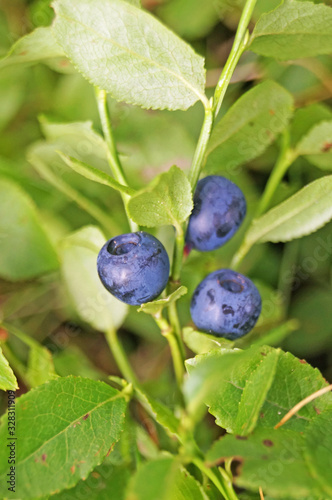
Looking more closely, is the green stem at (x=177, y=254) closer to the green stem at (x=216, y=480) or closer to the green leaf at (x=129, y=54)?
the green leaf at (x=129, y=54)

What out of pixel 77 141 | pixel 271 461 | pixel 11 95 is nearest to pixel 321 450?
pixel 271 461

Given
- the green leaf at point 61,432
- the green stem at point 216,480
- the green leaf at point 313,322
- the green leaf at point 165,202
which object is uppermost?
the green leaf at point 165,202

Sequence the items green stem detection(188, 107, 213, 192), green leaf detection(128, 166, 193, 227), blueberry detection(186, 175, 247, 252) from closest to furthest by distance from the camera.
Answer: green leaf detection(128, 166, 193, 227) → green stem detection(188, 107, 213, 192) → blueberry detection(186, 175, 247, 252)

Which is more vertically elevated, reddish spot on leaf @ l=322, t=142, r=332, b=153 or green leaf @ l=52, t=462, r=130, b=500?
reddish spot on leaf @ l=322, t=142, r=332, b=153

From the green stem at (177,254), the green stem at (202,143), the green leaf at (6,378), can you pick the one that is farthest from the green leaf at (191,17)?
the green leaf at (6,378)

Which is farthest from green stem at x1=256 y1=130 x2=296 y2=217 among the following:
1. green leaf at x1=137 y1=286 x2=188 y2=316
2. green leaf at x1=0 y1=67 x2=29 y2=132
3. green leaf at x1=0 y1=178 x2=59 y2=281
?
green leaf at x1=0 y1=67 x2=29 y2=132

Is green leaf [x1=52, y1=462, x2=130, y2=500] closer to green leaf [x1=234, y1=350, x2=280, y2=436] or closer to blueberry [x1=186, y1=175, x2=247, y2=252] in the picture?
green leaf [x1=234, y1=350, x2=280, y2=436]

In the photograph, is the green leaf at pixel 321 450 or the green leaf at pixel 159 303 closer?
the green leaf at pixel 321 450

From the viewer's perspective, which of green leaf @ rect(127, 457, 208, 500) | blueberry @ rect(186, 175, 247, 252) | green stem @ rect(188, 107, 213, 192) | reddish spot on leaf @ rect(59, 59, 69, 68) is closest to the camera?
green leaf @ rect(127, 457, 208, 500)

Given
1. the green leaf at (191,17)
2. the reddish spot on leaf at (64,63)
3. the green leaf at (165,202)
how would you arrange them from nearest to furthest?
1. the green leaf at (165,202)
2. the reddish spot on leaf at (64,63)
3. the green leaf at (191,17)
